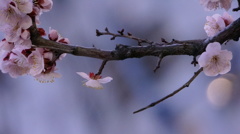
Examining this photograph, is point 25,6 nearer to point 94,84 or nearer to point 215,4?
point 94,84

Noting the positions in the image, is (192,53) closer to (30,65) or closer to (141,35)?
(30,65)

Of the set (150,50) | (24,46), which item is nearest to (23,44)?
(24,46)

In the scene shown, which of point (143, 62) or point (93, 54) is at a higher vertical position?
point (143, 62)

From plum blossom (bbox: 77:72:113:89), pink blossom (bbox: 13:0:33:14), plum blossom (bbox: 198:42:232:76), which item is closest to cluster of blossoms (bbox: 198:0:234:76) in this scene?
plum blossom (bbox: 198:42:232:76)

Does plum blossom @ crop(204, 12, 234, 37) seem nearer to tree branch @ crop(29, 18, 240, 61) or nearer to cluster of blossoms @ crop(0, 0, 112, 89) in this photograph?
tree branch @ crop(29, 18, 240, 61)

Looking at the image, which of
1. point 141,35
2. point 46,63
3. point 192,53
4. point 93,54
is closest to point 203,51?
point 192,53

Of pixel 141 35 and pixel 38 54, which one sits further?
pixel 141 35

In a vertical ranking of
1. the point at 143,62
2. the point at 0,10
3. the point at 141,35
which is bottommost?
the point at 0,10

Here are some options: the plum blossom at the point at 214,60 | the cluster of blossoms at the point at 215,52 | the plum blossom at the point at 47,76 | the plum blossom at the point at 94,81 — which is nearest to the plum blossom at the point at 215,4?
the cluster of blossoms at the point at 215,52
